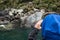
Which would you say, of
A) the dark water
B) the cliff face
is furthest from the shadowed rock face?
the dark water

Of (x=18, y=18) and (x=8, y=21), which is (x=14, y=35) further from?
(x=18, y=18)

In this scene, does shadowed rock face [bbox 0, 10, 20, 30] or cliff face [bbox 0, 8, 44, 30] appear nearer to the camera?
shadowed rock face [bbox 0, 10, 20, 30]

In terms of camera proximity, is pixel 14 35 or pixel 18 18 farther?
pixel 18 18

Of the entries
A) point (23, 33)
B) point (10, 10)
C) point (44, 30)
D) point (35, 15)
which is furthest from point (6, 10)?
point (44, 30)

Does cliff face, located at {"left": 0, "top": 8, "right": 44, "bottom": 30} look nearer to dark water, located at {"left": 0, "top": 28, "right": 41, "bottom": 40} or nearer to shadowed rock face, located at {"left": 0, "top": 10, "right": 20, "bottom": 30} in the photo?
shadowed rock face, located at {"left": 0, "top": 10, "right": 20, "bottom": 30}

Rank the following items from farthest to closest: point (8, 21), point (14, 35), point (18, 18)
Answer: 1. point (18, 18)
2. point (8, 21)
3. point (14, 35)

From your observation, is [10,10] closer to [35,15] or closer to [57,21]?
[35,15]

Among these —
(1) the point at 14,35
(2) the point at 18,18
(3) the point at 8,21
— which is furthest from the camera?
(2) the point at 18,18

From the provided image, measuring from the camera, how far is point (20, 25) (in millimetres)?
10781

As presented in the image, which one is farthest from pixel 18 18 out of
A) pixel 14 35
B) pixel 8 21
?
pixel 14 35

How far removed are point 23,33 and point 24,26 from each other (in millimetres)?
1619

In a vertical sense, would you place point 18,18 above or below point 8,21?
above

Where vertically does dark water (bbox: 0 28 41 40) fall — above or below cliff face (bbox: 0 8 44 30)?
below

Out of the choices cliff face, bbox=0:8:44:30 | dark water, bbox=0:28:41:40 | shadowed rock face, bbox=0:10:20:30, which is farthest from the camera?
cliff face, bbox=0:8:44:30
